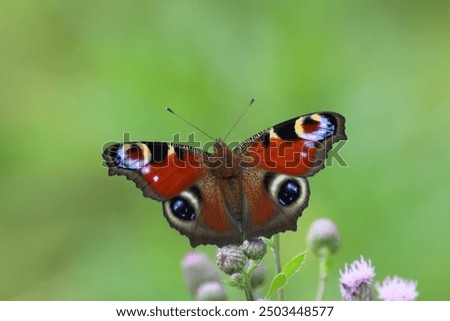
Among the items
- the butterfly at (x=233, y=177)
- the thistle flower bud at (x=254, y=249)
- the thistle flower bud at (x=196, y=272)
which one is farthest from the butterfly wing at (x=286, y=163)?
the thistle flower bud at (x=196, y=272)

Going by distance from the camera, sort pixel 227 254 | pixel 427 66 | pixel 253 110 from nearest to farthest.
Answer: pixel 227 254 → pixel 253 110 → pixel 427 66

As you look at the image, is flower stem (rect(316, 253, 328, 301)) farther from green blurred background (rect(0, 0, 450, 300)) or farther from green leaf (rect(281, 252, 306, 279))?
green blurred background (rect(0, 0, 450, 300))

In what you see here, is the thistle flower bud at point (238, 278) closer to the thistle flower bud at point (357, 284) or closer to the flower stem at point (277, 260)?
the flower stem at point (277, 260)

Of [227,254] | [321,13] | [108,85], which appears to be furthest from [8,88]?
[227,254]

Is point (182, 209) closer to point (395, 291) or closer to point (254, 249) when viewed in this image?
point (254, 249)

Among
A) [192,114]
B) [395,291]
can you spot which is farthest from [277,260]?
[192,114]

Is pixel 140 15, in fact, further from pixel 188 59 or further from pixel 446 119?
pixel 446 119

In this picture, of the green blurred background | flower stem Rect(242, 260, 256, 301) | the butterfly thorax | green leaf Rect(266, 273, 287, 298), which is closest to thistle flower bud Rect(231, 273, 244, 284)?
flower stem Rect(242, 260, 256, 301)
